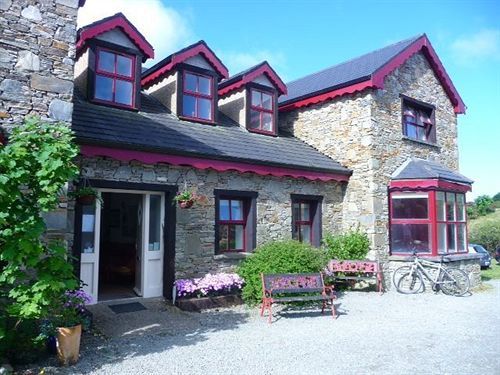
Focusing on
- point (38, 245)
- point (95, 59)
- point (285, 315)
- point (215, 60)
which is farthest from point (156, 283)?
point (215, 60)

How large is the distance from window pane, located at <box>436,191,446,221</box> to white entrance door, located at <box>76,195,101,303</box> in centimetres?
972

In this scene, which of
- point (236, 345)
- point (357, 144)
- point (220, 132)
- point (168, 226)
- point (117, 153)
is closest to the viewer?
point (236, 345)

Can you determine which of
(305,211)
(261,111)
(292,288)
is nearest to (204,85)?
(261,111)

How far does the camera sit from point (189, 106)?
11297 mm

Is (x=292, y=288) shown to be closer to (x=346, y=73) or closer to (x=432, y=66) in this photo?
(x=346, y=73)

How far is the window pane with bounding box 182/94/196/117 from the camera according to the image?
36.7ft

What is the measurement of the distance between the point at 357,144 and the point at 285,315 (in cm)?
620

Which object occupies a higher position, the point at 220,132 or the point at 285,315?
the point at 220,132

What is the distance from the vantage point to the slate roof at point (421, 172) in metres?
11.9

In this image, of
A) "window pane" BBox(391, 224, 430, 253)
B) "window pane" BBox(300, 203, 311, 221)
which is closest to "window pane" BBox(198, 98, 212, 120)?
"window pane" BBox(300, 203, 311, 221)

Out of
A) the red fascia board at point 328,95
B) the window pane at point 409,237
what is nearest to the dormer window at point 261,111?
the red fascia board at point 328,95

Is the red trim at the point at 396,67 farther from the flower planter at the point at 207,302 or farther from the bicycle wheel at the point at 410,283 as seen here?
the flower planter at the point at 207,302

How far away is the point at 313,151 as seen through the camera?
1314 cm

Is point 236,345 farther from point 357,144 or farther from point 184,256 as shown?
point 357,144
